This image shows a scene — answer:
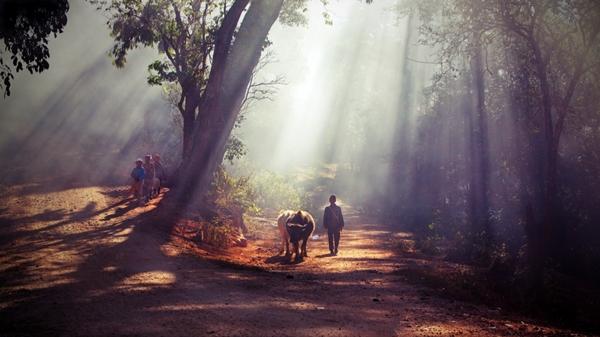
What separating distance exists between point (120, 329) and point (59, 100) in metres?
37.8

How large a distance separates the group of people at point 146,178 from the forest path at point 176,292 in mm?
2425

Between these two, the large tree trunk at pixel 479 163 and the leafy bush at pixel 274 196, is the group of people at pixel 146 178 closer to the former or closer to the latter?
the leafy bush at pixel 274 196

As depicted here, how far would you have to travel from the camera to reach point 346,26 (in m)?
67.8

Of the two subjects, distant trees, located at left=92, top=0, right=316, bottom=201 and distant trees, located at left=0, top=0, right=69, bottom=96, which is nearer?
distant trees, located at left=0, top=0, right=69, bottom=96

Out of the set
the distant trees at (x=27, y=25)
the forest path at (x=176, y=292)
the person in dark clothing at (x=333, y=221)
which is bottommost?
the forest path at (x=176, y=292)

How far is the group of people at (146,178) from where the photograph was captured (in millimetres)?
15966

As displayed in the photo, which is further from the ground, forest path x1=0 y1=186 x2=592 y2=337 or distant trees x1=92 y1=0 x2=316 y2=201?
distant trees x1=92 y1=0 x2=316 y2=201

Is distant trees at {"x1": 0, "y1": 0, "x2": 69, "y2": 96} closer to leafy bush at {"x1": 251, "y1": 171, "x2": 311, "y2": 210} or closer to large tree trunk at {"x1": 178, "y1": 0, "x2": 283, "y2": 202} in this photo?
large tree trunk at {"x1": 178, "y1": 0, "x2": 283, "y2": 202}

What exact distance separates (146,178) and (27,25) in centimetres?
851

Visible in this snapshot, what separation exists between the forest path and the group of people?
95.5 inches

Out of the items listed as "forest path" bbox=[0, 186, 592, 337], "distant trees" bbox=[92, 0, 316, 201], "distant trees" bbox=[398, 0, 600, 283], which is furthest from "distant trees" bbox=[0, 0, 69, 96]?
"distant trees" bbox=[398, 0, 600, 283]

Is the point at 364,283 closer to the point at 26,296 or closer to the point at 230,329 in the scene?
the point at 230,329

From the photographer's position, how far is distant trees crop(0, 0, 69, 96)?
26.3ft

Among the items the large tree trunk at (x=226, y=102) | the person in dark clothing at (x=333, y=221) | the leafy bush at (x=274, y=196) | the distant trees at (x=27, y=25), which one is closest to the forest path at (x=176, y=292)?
the person in dark clothing at (x=333, y=221)
